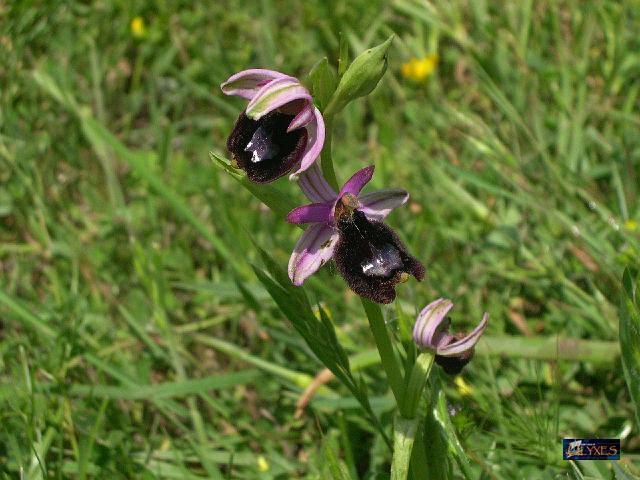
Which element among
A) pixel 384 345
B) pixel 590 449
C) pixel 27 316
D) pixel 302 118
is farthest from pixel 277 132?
pixel 27 316

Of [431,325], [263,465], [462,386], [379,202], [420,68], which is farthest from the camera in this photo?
[420,68]

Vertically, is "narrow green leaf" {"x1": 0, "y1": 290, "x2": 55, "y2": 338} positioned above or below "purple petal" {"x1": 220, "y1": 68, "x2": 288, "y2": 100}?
below

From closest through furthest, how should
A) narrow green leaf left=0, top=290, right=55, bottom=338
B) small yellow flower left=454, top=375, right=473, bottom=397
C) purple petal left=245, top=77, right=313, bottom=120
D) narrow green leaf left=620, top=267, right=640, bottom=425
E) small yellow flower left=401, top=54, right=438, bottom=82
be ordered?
purple petal left=245, top=77, right=313, bottom=120, narrow green leaf left=620, top=267, right=640, bottom=425, small yellow flower left=454, top=375, right=473, bottom=397, narrow green leaf left=0, top=290, right=55, bottom=338, small yellow flower left=401, top=54, right=438, bottom=82

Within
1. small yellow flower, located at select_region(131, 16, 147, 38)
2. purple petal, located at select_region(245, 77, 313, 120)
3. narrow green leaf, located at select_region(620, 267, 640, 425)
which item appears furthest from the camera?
small yellow flower, located at select_region(131, 16, 147, 38)

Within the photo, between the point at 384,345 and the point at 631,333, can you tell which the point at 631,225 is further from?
the point at 384,345

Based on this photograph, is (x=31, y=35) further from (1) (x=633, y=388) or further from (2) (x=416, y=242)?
(1) (x=633, y=388)

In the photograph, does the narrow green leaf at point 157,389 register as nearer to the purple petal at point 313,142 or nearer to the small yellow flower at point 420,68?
the purple petal at point 313,142

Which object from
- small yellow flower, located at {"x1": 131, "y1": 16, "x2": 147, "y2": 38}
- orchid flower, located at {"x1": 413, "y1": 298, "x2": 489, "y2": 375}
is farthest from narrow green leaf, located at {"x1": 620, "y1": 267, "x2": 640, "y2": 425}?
small yellow flower, located at {"x1": 131, "y1": 16, "x2": 147, "y2": 38}

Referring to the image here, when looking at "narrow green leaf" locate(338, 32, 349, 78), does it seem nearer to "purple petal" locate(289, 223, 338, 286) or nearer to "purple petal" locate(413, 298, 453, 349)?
"purple petal" locate(289, 223, 338, 286)

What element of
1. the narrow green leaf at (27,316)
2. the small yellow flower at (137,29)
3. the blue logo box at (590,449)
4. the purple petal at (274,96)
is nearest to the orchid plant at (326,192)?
the purple petal at (274,96)
